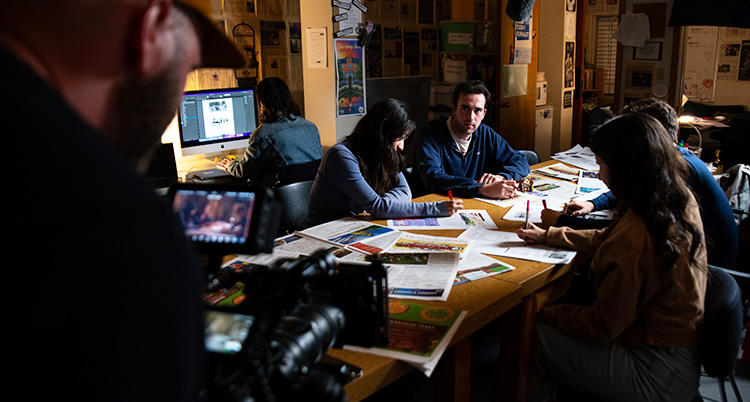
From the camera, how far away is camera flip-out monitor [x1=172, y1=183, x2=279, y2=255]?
91cm

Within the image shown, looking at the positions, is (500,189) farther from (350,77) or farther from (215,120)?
(215,120)

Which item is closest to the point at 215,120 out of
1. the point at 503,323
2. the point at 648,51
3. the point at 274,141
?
the point at 274,141

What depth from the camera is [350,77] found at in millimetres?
4117

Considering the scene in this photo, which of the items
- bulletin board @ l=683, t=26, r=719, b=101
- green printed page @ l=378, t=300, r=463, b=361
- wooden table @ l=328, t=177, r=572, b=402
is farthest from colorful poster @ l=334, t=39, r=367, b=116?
bulletin board @ l=683, t=26, r=719, b=101

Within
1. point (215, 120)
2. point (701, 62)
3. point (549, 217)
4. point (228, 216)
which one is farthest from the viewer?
point (701, 62)

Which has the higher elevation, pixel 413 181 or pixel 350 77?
pixel 350 77

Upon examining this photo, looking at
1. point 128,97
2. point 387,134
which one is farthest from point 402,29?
point 128,97

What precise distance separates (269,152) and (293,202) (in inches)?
Result: 30.3

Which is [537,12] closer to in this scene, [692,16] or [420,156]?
[692,16]

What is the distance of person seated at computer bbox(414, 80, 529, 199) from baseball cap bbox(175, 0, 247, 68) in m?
2.25

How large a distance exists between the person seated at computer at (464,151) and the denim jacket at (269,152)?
0.81 m

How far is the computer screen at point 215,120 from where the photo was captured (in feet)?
11.6

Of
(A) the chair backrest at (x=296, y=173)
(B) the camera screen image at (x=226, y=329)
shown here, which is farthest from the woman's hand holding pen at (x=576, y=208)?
(B) the camera screen image at (x=226, y=329)

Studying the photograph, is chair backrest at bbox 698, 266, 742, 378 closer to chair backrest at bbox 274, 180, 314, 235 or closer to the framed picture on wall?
chair backrest at bbox 274, 180, 314, 235
